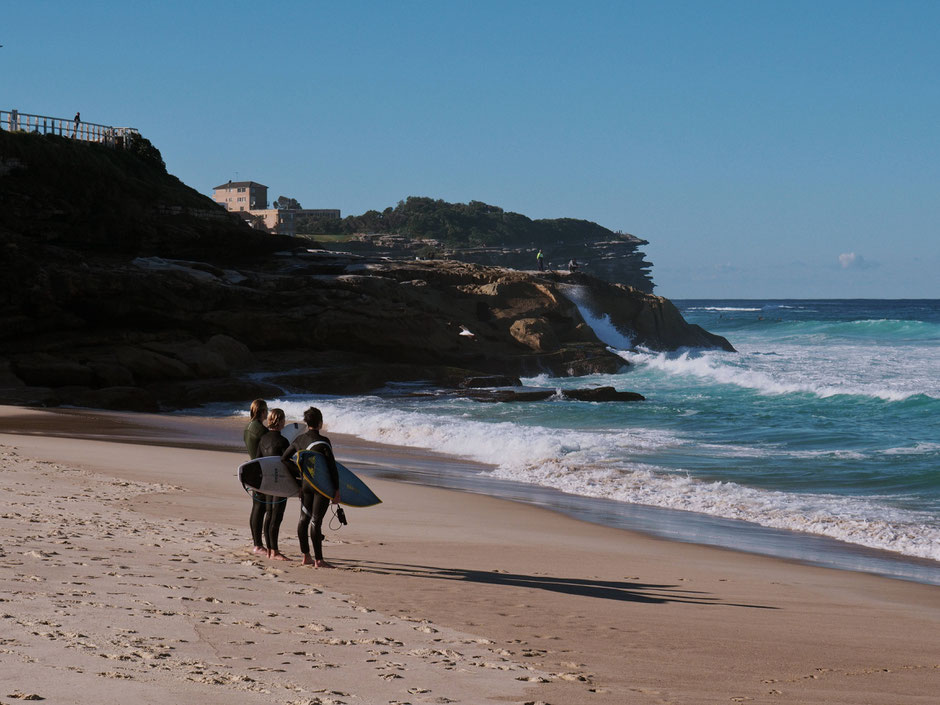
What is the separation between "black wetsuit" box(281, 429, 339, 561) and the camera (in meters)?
8.21

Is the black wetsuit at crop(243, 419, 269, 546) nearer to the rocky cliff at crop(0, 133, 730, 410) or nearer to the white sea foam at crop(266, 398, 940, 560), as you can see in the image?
the white sea foam at crop(266, 398, 940, 560)

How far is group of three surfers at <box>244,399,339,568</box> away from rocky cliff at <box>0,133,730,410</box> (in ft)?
56.3

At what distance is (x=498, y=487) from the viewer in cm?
1509

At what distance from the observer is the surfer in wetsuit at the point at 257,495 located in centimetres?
852

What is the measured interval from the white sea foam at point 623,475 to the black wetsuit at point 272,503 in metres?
6.66

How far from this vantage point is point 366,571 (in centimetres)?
809

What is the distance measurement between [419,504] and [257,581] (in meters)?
5.19

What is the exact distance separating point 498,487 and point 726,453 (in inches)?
218

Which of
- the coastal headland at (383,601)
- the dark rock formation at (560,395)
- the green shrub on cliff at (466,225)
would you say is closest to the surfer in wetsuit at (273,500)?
the coastal headland at (383,601)

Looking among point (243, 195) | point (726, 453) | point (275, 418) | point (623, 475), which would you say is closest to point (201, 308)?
point (726, 453)

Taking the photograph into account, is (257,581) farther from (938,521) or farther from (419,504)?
(938,521)

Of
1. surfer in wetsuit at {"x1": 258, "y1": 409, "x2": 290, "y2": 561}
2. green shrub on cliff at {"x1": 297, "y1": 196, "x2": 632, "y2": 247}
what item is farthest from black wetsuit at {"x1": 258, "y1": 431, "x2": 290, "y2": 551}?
green shrub on cliff at {"x1": 297, "y1": 196, "x2": 632, "y2": 247}

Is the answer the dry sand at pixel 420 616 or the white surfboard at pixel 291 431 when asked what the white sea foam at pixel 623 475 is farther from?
the white surfboard at pixel 291 431

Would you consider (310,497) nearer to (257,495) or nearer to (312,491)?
(312,491)
